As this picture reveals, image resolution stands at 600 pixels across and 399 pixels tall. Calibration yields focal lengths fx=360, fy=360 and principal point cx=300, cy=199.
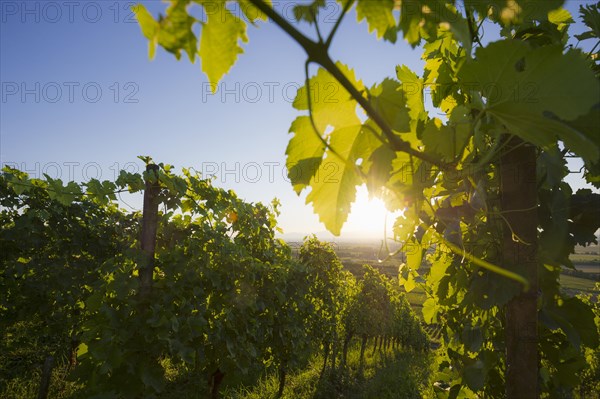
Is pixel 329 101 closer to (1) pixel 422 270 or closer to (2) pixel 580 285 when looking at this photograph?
(1) pixel 422 270

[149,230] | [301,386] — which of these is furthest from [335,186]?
[301,386]

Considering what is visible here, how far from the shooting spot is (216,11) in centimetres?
51

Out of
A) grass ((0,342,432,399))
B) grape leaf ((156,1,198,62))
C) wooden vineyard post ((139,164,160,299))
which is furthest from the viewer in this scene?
grass ((0,342,432,399))

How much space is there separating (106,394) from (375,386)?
11663 millimetres

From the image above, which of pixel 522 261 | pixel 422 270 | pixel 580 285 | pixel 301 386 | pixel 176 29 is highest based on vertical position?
pixel 176 29

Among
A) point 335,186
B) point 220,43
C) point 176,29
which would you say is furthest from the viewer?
point 335,186

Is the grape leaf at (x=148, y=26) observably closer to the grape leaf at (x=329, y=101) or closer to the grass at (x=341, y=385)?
the grape leaf at (x=329, y=101)

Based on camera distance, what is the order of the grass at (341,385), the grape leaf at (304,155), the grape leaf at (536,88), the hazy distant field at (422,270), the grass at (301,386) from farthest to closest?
the grass at (341,385), the grass at (301,386), the hazy distant field at (422,270), the grape leaf at (304,155), the grape leaf at (536,88)

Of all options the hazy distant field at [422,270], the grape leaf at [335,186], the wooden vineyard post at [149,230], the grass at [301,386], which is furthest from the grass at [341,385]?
the grape leaf at [335,186]

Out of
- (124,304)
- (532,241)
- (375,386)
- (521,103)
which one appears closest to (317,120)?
(521,103)

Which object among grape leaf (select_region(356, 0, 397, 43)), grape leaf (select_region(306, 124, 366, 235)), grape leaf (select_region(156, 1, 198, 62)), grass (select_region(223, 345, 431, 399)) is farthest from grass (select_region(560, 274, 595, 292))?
grape leaf (select_region(156, 1, 198, 62))

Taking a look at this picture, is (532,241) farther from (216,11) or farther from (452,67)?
(216,11)

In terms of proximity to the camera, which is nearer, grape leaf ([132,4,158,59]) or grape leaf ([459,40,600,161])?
grape leaf ([132,4,158,59])

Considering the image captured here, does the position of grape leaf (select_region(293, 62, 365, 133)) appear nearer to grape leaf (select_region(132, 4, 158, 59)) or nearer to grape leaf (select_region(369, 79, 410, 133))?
grape leaf (select_region(369, 79, 410, 133))
